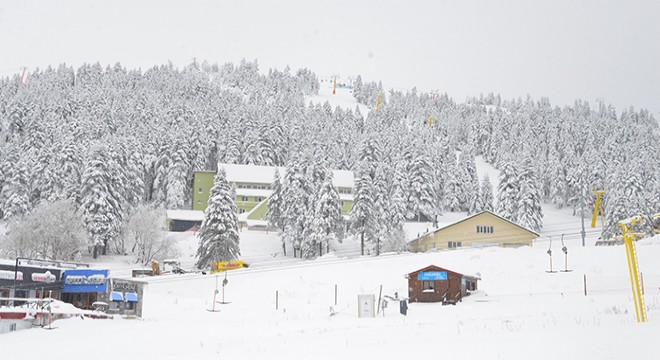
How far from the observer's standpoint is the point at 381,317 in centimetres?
2702

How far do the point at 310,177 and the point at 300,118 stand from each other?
74281 mm

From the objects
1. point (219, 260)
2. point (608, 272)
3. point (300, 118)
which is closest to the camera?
point (608, 272)

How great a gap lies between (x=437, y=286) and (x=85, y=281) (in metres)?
20.7

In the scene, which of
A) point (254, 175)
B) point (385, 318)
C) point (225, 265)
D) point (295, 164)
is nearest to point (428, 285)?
point (385, 318)

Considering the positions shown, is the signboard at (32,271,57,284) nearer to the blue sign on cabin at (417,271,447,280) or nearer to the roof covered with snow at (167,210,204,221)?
the blue sign on cabin at (417,271,447,280)

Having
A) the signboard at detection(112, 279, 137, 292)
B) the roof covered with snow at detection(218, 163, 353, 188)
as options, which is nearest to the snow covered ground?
the signboard at detection(112, 279, 137, 292)

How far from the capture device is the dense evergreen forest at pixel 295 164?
222ft

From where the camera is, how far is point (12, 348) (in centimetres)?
1705

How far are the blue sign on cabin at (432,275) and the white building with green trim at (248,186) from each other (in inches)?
2250

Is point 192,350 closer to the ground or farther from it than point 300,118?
closer to the ground

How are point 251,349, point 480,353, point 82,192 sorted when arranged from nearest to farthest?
point 480,353 → point 251,349 → point 82,192

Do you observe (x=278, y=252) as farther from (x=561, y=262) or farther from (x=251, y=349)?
(x=251, y=349)

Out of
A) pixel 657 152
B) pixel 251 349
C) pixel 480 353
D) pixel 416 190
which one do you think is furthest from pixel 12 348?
pixel 657 152

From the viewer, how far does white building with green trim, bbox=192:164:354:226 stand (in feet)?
313
